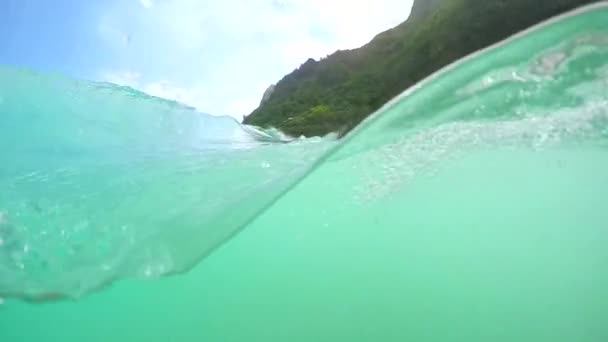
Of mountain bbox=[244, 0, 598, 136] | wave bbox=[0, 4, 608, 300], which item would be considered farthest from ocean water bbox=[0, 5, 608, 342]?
mountain bbox=[244, 0, 598, 136]

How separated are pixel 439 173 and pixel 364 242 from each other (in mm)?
1704

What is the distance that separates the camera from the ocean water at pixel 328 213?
451cm

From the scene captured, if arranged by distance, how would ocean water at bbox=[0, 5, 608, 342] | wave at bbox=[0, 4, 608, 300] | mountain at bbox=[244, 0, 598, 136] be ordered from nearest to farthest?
wave at bbox=[0, 4, 608, 300] < ocean water at bbox=[0, 5, 608, 342] < mountain at bbox=[244, 0, 598, 136]

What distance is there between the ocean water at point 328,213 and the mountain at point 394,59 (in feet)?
1.12

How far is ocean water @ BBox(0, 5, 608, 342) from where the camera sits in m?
4.51

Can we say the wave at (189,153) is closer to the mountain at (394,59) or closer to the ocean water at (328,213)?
the ocean water at (328,213)

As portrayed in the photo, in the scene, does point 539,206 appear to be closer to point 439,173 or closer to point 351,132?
point 439,173

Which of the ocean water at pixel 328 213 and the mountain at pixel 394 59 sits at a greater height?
the mountain at pixel 394 59

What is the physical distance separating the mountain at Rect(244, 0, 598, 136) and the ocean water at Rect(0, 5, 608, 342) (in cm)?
34

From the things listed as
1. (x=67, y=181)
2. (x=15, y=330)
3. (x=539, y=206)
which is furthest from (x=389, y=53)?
(x=15, y=330)

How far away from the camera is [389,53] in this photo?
8055mm

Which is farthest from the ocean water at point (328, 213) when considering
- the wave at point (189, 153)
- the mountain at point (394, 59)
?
the mountain at point (394, 59)

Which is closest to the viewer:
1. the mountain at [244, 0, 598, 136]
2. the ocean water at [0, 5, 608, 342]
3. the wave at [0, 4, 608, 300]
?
the wave at [0, 4, 608, 300]

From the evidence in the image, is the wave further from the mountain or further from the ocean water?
the mountain
